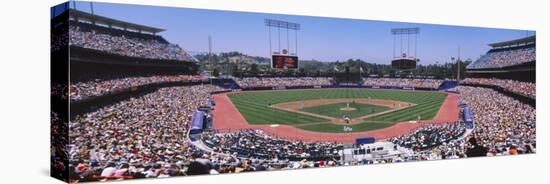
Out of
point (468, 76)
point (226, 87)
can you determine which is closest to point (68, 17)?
point (226, 87)

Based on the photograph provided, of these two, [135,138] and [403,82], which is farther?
[403,82]

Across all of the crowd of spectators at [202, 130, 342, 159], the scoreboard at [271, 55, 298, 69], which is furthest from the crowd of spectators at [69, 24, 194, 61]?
the scoreboard at [271, 55, 298, 69]

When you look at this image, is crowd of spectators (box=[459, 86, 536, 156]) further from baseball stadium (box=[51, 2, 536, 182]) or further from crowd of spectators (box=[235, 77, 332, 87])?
crowd of spectators (box=[235, 77, 332, 87])

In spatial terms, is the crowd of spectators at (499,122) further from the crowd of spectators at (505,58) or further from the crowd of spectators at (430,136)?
the crowd of spectators at (505,58)

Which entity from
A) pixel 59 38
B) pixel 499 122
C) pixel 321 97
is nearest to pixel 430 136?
pixel 499 122

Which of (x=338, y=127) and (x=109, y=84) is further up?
(x=109, y=84)

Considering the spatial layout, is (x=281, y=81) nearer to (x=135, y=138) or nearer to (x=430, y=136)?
(x=135, y=138)

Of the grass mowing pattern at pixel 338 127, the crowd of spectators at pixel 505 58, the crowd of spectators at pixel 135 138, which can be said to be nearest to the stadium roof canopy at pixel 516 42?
the crowd of spectators at pixel 505 58

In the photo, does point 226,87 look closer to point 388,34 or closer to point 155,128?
point 155,128
